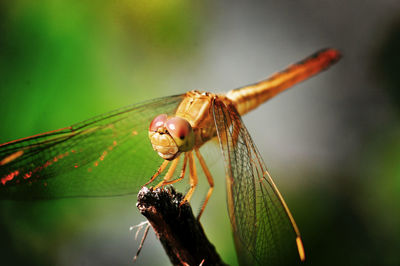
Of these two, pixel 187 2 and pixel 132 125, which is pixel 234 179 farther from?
pixel 187 2

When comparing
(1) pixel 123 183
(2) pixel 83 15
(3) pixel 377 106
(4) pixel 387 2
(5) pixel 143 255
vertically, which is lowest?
(5) pixel 143 255

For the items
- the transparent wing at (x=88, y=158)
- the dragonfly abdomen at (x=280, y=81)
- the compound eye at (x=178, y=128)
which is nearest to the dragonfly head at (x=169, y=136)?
the compound eye at (x=178, y=128)

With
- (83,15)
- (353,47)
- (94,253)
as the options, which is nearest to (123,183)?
(94,253)

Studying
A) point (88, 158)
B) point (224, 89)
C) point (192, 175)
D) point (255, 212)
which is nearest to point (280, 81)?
point (224, 89)

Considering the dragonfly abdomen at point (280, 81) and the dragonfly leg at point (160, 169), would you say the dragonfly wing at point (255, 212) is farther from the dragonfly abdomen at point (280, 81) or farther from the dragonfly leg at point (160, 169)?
the dragonfly abdomen at point (280, 81)

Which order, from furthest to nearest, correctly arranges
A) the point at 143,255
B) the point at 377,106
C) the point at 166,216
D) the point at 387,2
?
the point at 387,2 → the point at 377,106 → the point at 143,255 → the point at 166,216

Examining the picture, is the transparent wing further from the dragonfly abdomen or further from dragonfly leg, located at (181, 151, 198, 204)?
the dragonfly abdomen

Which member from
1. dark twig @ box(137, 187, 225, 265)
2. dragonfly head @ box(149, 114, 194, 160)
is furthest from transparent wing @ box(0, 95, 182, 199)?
dark twig @ box(137, 187, 225, 265)
